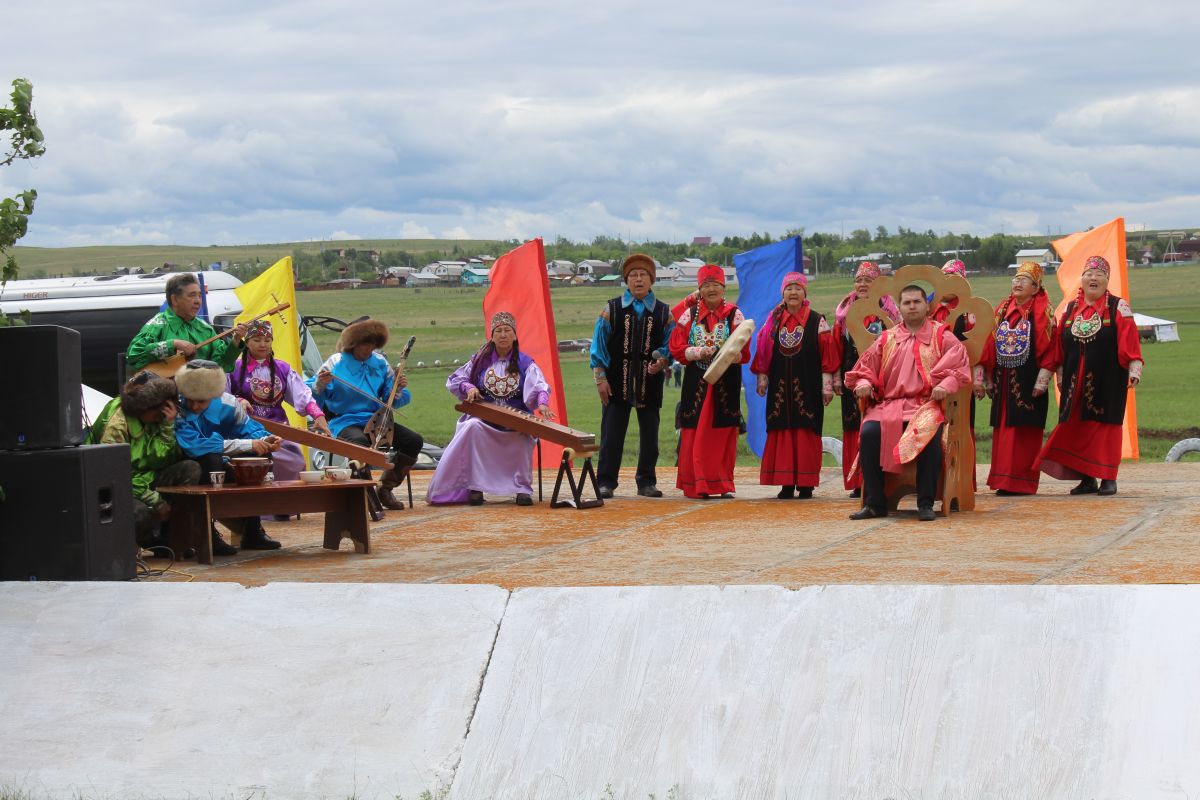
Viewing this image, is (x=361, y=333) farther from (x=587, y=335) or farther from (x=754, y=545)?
(x=587, y=335)

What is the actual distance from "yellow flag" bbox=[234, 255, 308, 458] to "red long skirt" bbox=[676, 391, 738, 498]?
3.62 meters

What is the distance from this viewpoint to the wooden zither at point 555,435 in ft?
33.3

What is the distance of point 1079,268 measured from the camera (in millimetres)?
13148

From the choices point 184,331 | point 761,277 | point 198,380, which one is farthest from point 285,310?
point 198,380

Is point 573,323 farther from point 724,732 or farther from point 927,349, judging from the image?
point 724,732

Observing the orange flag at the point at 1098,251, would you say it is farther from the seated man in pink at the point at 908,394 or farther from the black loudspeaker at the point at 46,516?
the black loudspeaker at the point at 46,516

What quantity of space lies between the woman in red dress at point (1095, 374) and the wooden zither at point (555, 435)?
3.46 m

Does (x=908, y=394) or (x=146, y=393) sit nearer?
(x=146, y=393)

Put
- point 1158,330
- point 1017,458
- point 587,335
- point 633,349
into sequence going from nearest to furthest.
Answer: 1. point 1017,458
2. point 633,349
3. point 1158,330
4. point 587,335

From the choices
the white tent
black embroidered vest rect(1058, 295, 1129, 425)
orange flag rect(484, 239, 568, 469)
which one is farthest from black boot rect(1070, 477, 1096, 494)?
the white tent

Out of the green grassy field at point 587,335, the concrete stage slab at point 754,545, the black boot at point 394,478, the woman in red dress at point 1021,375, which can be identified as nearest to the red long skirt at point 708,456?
the concrete stage slab at point 754,545

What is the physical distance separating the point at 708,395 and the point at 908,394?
1993 millimetres

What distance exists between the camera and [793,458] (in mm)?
10867

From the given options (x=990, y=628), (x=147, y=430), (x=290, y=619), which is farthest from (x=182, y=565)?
(x=990, y=628)
